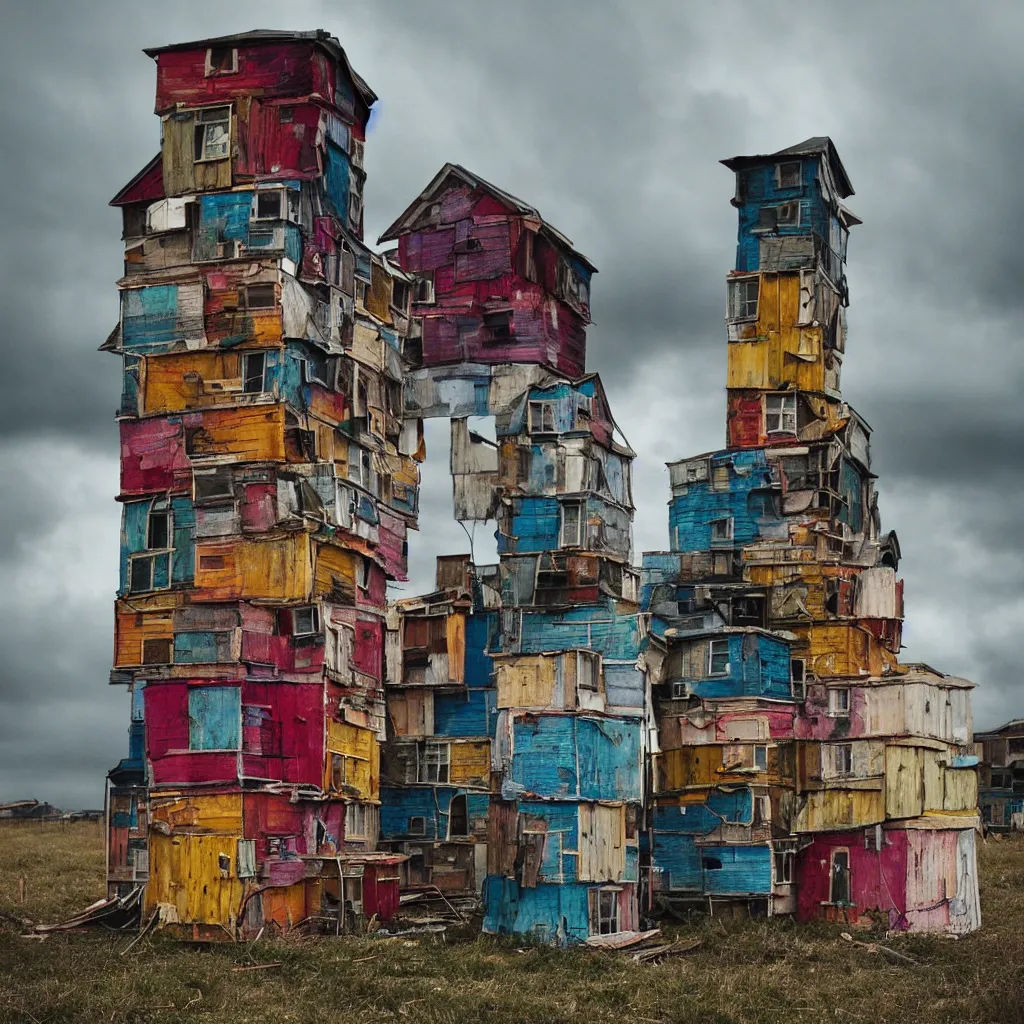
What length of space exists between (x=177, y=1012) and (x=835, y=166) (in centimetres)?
4783

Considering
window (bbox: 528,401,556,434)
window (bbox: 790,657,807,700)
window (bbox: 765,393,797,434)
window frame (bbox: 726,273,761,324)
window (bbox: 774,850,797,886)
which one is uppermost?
window frame (bbox: 726,273,761,324)

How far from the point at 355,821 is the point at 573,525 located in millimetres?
12655

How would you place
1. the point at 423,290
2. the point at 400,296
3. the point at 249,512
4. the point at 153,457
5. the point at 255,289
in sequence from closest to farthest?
the point at 249,512 < the point at 255,289 < the point at 153,457 < the point at 400,296 < the point at 423,290

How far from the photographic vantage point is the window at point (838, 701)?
65875 millimetres

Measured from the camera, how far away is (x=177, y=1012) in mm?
43375

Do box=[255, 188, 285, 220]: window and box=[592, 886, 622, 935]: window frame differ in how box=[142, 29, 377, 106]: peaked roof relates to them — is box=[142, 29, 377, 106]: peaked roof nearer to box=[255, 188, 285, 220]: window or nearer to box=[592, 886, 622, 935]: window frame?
box=[255, 188, 285, 220]: window

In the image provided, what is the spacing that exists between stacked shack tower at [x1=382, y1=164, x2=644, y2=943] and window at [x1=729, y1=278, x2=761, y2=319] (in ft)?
20.7

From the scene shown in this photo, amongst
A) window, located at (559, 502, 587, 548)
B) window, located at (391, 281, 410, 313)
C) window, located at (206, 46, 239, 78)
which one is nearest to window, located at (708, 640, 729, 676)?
window, located at (559, 502, 587, 548)

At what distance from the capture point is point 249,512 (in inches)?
2282

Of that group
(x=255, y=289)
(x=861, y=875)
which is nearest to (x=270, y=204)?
(x=255, y=289)

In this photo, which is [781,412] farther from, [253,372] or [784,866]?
[253,372]

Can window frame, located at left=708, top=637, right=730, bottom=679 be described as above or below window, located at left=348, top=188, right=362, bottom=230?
below

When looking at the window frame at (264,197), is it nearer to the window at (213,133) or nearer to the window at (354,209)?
the window at (213,133)

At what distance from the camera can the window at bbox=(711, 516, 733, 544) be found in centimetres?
7269
